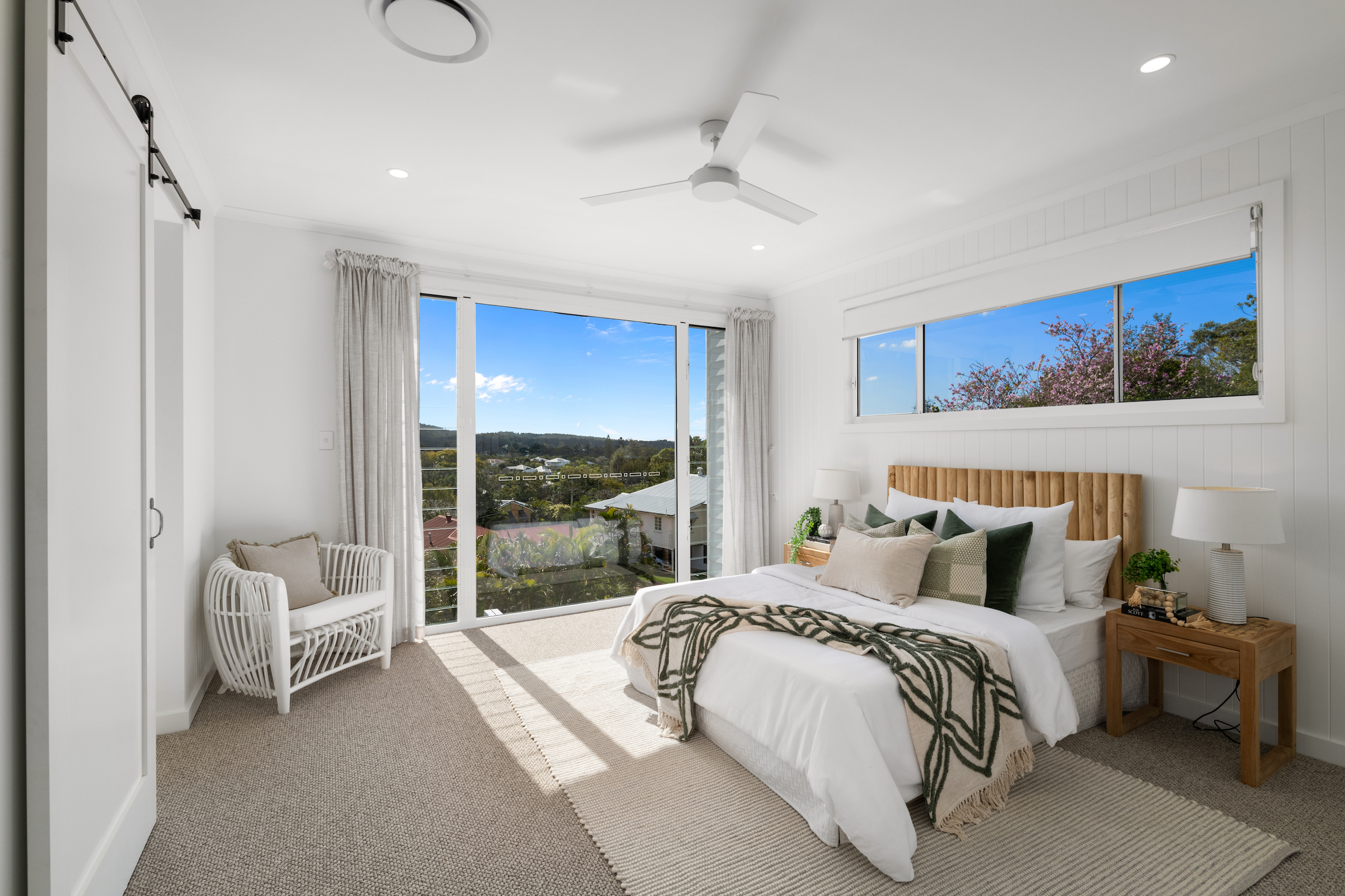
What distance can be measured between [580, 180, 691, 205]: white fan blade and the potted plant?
8.64 feet

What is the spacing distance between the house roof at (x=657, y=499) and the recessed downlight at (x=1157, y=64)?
153 inches

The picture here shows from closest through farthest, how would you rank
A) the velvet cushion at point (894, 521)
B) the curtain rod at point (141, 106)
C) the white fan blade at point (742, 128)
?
the curtain rod at point (141, 106), the white fan blade at point (742, 128), the velvet cushion at point (894, 521)

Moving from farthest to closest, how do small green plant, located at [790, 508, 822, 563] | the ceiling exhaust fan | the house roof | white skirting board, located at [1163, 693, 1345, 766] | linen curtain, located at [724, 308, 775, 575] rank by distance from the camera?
linen curtain, located at [724, 308, 775, 575]
the house roof
small green plant, located at [790, 508, 822, 563]
white skirting board, located at [1163, 693, 1345, 766]
the ceiling exhaust fan

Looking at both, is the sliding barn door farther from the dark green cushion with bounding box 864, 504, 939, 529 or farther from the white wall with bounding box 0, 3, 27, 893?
the dark green cushion with bounding box 864, 504, 939, 529

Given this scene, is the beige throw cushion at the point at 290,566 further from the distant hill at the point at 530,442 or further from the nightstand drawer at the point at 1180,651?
the nightstand drawer at the point at 1180,651

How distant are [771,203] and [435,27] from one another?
1.56 m

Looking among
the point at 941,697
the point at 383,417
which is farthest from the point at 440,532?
the point at 941,697

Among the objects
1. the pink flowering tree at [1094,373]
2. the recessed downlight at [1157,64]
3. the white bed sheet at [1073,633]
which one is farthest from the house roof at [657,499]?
the recessed downlight at [1157,64]

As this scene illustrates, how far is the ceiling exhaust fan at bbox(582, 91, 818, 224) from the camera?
228 centimetres

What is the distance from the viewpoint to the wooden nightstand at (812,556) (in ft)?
14.6

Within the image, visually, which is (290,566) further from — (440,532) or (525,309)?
(525,309)

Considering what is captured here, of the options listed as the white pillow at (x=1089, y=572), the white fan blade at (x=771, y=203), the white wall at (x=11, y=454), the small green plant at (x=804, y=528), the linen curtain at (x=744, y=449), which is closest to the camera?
the white wall at (x=11, y=454)

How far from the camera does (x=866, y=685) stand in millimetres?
2084

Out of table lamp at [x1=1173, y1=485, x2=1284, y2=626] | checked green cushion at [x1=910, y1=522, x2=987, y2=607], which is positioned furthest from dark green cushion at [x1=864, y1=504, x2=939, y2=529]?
table lamp at [x1=1173, y1=485, x2=1284, y2=626]
